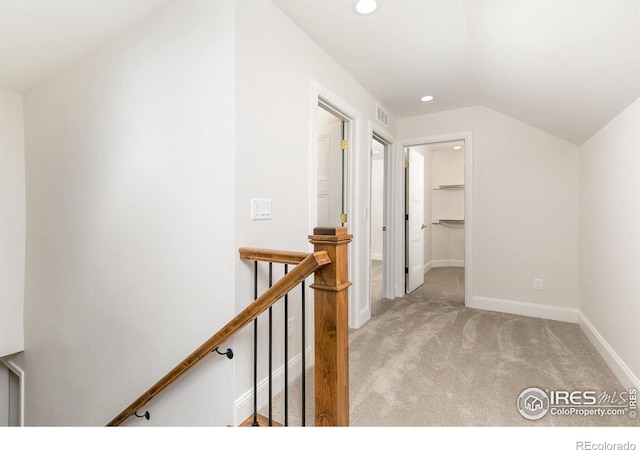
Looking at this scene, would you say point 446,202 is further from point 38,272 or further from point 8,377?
point 8,377

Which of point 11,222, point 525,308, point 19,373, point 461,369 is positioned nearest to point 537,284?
point 525,308

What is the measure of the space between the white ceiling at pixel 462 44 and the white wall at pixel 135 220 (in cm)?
21

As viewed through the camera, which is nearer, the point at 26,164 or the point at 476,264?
the point at 26,164

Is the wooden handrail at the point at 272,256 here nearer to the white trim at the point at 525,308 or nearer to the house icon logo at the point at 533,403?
the house icon logo at the point at 533,403

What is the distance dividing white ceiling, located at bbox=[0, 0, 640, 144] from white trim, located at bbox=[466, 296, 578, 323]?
1695 millimetres

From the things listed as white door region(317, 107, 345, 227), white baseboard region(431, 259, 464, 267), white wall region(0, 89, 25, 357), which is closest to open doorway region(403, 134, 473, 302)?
white baseboard region(431, 259, 464, 267)

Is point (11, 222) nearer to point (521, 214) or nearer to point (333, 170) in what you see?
point (333, 170)

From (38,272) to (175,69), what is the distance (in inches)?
102

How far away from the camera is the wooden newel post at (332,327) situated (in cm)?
123

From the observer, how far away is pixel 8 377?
12.2 ft

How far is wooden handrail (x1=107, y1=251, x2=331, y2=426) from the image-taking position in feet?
3.96

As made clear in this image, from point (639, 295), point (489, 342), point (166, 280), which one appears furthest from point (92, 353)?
point (639, 295)

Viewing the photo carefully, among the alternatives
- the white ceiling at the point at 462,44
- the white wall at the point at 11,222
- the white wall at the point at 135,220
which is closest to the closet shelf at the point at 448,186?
the white ceiling at the point at 462,44

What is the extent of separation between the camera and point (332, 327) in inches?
48.9
